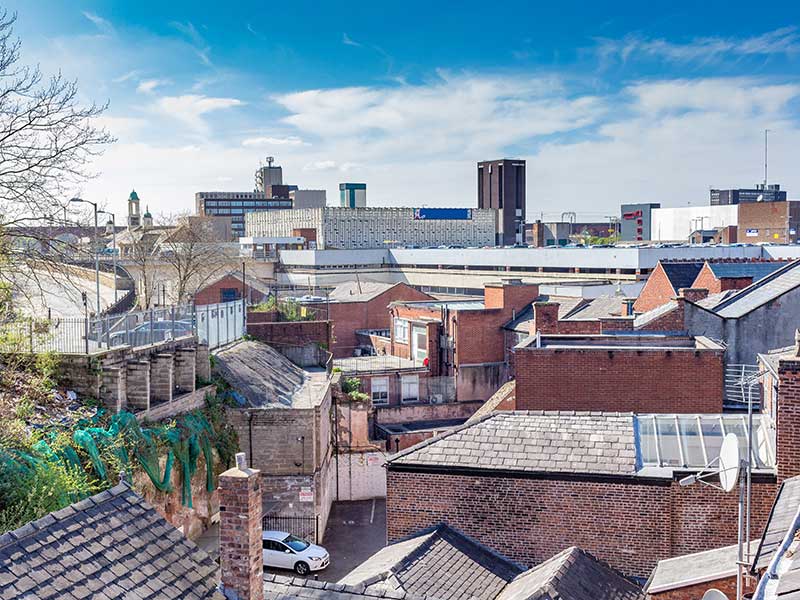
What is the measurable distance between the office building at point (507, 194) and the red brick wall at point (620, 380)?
10619cm

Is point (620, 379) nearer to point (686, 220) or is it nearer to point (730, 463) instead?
point (730, 463)

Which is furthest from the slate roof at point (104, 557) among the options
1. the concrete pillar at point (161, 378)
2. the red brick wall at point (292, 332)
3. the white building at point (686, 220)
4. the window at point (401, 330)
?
the white building at point (686, 220)

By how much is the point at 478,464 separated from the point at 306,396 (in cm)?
1323

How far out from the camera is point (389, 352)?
44438mm

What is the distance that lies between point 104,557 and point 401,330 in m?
35.4

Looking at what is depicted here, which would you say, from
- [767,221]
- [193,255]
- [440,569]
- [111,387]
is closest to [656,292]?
[193,255]

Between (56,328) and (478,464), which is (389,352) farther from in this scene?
(478,464)

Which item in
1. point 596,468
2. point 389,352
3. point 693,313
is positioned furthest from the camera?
point 389,352

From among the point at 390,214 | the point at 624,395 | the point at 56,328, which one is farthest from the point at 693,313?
the point at 390,214

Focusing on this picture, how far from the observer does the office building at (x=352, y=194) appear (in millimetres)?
132000

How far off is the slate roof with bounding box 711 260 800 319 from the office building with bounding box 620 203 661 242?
368ft

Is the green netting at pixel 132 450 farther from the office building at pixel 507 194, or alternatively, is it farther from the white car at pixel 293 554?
the office building at pixel 507 194

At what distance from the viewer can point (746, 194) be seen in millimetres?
142500

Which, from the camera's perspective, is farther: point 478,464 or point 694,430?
point 694,430
